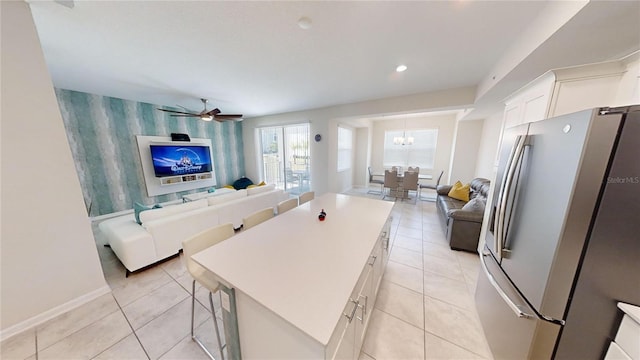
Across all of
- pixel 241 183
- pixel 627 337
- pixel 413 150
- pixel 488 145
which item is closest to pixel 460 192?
pixel 488 145

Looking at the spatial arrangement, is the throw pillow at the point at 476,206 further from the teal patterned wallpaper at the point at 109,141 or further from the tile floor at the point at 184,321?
the teal patterned wallpaper at the point at 109,141

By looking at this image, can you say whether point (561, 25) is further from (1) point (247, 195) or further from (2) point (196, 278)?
(1) point (247, 195)

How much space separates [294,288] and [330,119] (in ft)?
13.8

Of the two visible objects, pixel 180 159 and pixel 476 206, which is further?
pixel 180 159

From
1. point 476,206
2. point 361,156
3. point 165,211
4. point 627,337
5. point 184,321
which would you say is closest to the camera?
point 627,337

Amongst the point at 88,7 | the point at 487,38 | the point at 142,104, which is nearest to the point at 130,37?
the point at 88,7

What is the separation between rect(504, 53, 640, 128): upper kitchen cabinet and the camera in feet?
3.98

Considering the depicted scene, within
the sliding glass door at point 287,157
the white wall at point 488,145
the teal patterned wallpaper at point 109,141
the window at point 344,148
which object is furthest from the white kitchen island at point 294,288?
the teal patterned wallpaper at point 109,141

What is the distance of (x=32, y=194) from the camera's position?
1.48 meters

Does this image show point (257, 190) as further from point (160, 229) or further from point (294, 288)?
point (294, 288)

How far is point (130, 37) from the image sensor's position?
1.82 meters

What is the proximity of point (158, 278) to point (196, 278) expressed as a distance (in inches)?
53.0

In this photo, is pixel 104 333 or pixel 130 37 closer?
pixel 104 333

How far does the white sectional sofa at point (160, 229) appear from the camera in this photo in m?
2.09
